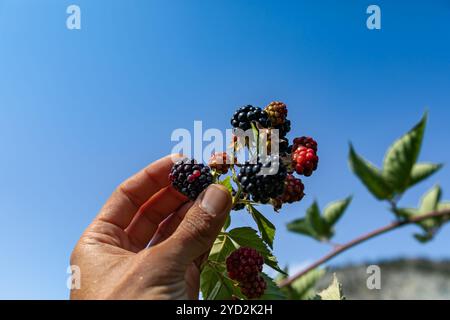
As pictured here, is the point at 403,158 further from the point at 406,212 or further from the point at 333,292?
the point at 333,292

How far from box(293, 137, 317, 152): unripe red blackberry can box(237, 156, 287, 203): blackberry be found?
225mm

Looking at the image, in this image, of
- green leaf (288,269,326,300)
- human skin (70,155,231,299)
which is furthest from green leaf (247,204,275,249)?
green leaf (288,269,326,300)

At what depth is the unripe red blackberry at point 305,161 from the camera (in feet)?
6.51

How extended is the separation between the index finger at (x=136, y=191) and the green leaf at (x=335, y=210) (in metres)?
2.36

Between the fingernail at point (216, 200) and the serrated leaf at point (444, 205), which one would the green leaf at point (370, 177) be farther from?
the fingernail at point (216, 200)

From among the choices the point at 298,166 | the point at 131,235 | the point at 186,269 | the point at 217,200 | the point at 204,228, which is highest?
the point at 298,166

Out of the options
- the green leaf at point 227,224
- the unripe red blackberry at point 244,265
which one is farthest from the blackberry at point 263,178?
the green leaf at point 227,224

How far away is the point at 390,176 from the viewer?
0.85 meters

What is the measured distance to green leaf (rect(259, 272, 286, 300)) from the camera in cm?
176

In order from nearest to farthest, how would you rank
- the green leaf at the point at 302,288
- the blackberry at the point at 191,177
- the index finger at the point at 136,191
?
1. the green leaf at the point at 302,288
2. the blackberry at the point at 191,177
3. the index finger at the point at 136,191

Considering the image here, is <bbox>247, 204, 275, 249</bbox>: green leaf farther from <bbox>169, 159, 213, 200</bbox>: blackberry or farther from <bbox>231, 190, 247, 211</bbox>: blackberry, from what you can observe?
<bbox>169, 159, 213, 200</bbox>: blackberry
